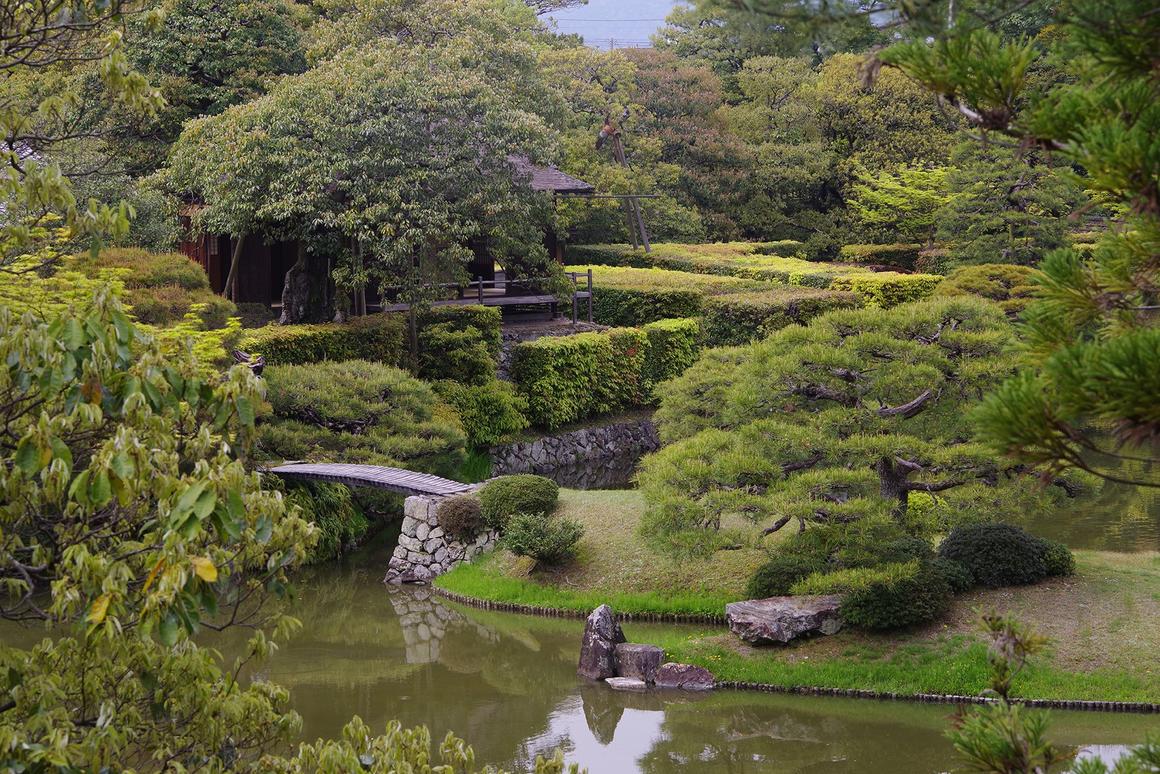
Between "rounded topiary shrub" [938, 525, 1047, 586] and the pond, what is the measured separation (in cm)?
242

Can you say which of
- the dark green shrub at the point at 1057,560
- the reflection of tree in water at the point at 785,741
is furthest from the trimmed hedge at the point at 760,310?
the reflection of tree in water at the point at 785,741

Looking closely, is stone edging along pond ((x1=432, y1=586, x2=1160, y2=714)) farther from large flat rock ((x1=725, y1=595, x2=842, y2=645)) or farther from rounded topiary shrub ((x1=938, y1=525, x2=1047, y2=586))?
rounded topiary shrub ((x1=938, y1=525, x2=1047, y2=586))

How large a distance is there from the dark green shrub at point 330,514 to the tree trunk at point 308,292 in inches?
190

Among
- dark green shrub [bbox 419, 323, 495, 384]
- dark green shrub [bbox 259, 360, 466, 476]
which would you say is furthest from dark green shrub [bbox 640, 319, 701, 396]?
dark green shrub [bbox 259, 360, 466, 476]

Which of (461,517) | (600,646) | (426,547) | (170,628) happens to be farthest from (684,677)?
(170,628)

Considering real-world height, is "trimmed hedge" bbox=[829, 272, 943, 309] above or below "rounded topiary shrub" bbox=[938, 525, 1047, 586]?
above

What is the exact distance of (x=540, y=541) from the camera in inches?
630

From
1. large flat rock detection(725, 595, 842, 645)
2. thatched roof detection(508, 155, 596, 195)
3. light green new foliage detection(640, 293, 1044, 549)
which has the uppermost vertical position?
thatched roof detection(508, 155, 596, 195)

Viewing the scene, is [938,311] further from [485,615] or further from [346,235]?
[346,235]

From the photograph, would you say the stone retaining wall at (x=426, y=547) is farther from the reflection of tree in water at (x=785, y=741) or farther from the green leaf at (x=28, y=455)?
the green leaf at (x=28, y=455)

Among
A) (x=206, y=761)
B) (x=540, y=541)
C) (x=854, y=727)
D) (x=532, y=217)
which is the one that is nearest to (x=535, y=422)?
(x=532, y=217)

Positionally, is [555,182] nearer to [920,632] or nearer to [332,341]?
[332,341]

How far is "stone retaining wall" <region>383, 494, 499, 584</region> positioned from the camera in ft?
57.3

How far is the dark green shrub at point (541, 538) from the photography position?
52.5 ft
